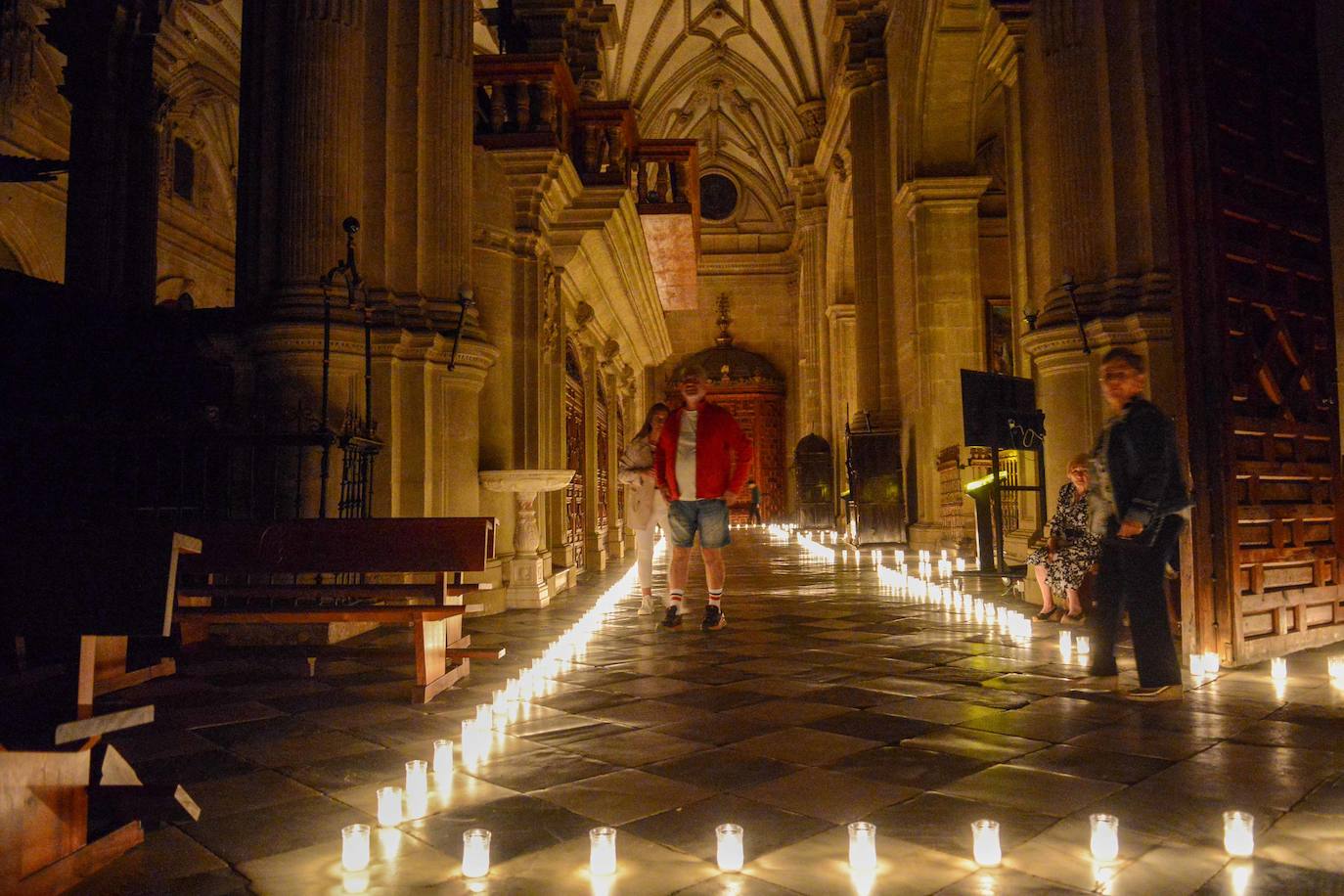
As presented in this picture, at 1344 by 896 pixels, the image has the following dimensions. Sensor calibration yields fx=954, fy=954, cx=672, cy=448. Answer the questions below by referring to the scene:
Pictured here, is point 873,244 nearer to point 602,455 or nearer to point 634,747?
point 602,455

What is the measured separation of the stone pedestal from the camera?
8445mm

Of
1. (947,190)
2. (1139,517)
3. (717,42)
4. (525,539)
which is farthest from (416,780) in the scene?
(717,42)

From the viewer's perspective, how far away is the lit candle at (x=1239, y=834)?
233cm

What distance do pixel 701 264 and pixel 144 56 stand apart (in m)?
26.8

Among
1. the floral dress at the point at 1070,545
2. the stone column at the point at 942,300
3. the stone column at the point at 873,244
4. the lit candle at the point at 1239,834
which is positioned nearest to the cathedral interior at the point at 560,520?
the lit candle at the point at 1239,834

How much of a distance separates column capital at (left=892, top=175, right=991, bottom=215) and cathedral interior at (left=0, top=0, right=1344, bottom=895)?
1549 millimetres

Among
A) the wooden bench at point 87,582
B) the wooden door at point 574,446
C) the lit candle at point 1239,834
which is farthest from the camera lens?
the wooden door at point 574,446

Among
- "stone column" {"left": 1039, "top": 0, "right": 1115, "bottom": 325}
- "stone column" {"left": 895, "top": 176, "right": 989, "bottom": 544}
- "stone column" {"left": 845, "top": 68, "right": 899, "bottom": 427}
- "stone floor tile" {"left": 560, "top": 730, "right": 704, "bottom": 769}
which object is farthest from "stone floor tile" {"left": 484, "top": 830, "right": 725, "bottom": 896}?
"stone column" {"left": 845, "top": 68, "right": 899, "bottom": 427}

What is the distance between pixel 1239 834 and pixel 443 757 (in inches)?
92.4

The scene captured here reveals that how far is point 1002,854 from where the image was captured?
2.38 meters

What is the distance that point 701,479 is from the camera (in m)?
6.72

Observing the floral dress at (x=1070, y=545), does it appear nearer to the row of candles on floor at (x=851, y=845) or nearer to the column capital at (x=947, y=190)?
the row of candles on floor at (x=851, y=845)

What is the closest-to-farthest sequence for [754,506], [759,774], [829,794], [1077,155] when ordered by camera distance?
1. [829,794]
2. [759,774]
3. [1077,155]
4. [754,506]

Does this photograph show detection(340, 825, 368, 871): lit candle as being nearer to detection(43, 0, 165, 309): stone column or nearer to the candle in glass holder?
the candle in glass holder
